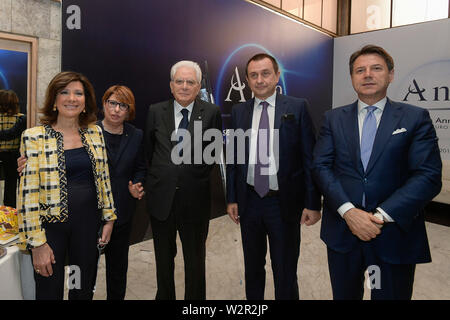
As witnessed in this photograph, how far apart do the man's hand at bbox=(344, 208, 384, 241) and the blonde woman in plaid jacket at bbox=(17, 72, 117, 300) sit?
4.42 feet

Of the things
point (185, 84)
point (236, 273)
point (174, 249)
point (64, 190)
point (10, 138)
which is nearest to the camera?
point (64, 190)

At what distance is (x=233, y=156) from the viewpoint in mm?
2246

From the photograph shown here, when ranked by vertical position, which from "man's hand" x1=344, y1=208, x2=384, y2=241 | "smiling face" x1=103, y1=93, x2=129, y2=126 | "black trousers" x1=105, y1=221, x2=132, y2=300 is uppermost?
"smiling face" x1=103, y1=93, x2=129, y2=126

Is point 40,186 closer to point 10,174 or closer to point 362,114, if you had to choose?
point 362,114

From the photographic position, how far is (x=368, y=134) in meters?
1.71

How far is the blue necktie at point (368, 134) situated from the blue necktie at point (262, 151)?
607 mm

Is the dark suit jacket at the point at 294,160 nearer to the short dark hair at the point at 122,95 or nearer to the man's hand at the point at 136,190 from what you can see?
the man's hand at the point at 136,190

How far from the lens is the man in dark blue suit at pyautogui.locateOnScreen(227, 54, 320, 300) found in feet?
6.79

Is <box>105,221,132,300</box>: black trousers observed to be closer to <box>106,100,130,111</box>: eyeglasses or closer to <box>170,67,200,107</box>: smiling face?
<box>106,100,130,111</box>: eyeglasses

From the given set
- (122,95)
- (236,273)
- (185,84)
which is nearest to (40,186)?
(122,95)

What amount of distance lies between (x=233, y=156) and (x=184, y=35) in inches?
107

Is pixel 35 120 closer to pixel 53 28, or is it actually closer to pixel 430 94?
pixel 53 28

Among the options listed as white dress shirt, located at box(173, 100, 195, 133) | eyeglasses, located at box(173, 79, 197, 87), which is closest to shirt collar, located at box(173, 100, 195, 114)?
white dress shirt, located at box(173, 100, 195, 133)

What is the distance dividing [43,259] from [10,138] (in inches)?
86.2
